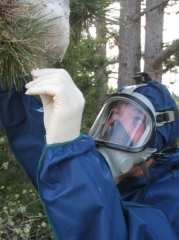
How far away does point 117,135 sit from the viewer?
1.74 metres

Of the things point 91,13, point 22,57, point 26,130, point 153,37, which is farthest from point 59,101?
point 153,37

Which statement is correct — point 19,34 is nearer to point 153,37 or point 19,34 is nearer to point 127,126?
point 127,126

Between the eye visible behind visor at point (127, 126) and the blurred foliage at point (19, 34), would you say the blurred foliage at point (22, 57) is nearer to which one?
the blurred foliage at point (19, 34)

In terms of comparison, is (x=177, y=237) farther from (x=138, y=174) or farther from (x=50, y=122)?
(x=50, y=122)

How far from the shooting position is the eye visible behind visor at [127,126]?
1686 millimetres

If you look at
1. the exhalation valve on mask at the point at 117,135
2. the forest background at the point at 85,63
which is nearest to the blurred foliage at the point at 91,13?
the forest background at the point at 85,63

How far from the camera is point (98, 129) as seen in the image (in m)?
1.84

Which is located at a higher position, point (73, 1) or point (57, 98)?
point (73, 1)

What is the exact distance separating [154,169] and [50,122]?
0.79 m

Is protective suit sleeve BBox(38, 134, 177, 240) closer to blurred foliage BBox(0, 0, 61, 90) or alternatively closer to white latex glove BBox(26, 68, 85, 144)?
white latex glove BBox(26, 68, 85, 144)

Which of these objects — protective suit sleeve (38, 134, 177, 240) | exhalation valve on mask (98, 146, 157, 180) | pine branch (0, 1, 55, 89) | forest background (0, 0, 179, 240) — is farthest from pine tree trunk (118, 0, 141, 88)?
pine branch (0, 1, 55, 89)

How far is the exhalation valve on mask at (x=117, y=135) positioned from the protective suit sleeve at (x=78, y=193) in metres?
0.47

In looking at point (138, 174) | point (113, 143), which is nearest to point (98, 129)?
point (113, 143)

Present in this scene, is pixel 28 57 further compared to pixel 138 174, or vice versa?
pixel 138 174
